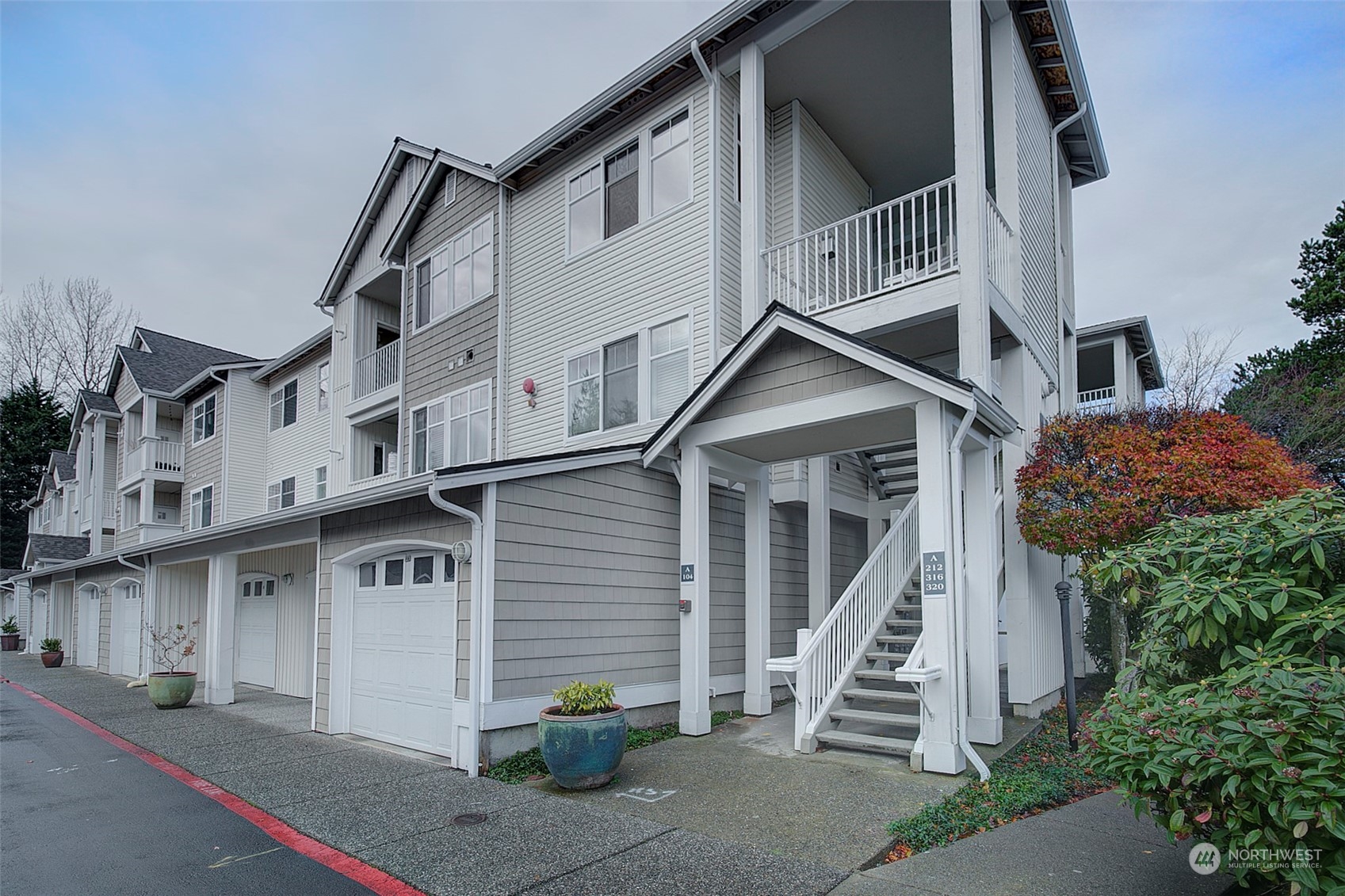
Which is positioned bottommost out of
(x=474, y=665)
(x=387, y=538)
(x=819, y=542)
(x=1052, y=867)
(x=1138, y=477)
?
(x=1052, y=867)

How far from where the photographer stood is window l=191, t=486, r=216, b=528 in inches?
952

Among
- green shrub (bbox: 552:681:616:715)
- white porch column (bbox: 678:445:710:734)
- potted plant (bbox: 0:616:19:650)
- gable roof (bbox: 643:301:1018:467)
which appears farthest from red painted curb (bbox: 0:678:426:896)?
potted plant (bbox: 0:616:19:650)

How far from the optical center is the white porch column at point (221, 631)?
533 inches

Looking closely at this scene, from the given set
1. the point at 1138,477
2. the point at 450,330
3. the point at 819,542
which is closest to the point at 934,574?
the point at 1138,477

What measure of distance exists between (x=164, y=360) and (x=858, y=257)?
2797cm

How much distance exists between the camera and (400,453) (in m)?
16.0

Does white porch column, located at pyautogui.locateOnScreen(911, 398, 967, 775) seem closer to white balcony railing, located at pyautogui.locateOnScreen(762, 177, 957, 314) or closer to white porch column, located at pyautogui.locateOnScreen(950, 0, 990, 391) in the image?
white porch column, located at pyautogui.locateOnScreen(950, 0, 990, 391)

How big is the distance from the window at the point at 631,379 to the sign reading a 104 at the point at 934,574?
4.73 metres

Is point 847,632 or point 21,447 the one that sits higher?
point 21,447

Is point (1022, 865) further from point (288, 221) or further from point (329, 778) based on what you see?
point (288, 221)

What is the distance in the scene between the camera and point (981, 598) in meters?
8.14

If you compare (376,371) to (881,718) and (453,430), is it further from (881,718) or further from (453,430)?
(881,718)

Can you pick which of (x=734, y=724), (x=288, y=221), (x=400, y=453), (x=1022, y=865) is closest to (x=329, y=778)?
(x=734, y=724)

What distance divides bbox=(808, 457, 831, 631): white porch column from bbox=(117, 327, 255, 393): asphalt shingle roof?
73.0 feet
